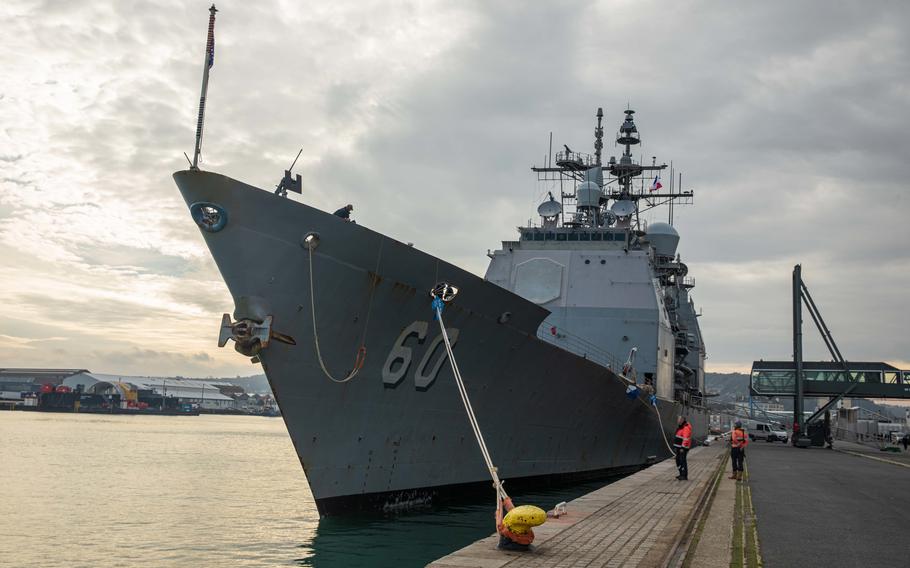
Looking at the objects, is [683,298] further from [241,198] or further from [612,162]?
[241,198]

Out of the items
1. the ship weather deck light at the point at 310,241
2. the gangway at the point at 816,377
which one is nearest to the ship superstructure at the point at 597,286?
the ship weather deck light at the point at 310,241

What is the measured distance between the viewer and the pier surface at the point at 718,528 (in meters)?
6.57

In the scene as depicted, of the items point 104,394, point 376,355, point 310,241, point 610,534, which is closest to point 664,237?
point 376,355

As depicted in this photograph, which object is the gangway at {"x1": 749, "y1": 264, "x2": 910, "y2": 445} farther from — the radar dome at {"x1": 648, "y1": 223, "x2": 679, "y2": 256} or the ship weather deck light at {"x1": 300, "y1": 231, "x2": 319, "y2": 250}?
the ship weather deck light at {"x1": 300, "y1": 231, "x2": 319, "y2": 250}

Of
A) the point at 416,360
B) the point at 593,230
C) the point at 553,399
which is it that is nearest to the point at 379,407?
the point at 416,360

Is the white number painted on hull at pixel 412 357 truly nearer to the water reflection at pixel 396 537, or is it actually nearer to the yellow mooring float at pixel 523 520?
the water reflection at pixel 396 537

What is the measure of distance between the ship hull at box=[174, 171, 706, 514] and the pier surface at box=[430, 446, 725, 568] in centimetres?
235

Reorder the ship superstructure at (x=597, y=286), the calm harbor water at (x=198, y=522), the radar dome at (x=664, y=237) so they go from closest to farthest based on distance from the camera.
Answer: the calm harbor water at (x=198, y=522)
the ship superstructure at (x=597, y=286)
the radar dome at (x=664, y=237)

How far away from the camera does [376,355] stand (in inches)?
416

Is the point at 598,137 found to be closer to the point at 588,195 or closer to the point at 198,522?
the point at 588,195

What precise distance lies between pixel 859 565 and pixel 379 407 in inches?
242

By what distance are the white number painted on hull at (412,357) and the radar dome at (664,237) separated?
20799 mm

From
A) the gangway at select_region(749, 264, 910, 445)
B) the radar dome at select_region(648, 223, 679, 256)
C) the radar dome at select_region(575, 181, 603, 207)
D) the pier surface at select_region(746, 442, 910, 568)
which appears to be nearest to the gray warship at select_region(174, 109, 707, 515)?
the pier surface at select_region(746, 442, 910, 568)

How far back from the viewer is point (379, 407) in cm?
1076
